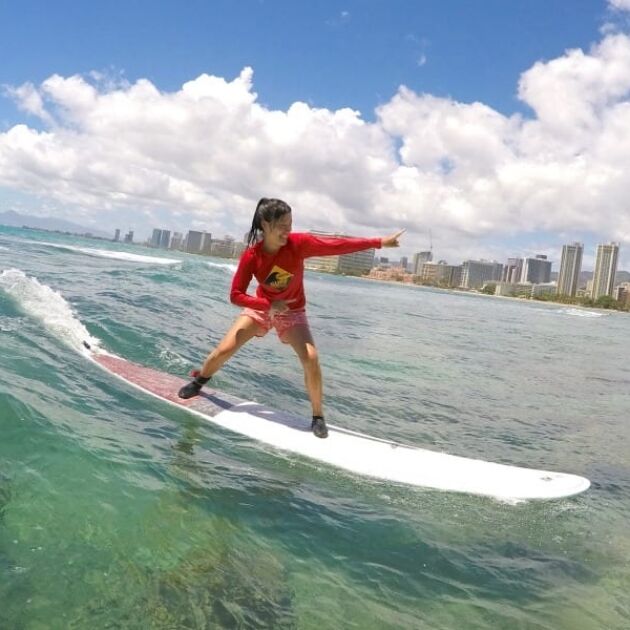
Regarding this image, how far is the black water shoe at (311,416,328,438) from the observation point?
555 cm

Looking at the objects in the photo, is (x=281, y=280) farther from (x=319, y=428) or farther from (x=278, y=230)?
(x=319, y=428)

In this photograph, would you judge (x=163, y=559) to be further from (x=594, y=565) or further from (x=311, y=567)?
(x=594, y=565)

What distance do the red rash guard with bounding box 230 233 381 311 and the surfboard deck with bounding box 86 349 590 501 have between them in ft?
3.95

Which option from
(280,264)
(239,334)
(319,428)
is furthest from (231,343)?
(319,428)

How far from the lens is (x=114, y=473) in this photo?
402 cm

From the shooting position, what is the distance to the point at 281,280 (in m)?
5.73

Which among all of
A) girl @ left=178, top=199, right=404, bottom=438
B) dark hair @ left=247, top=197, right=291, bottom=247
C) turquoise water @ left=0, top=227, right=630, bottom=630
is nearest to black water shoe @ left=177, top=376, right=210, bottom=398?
turquoise water @ left=0, top=227, right=630, bottom=630

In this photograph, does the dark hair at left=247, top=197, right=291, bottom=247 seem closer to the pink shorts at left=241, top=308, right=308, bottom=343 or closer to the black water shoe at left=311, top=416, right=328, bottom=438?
the pink shorts at left=241, top=308, right=308, bottom=343

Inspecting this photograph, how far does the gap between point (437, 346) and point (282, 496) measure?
1354 centimetres

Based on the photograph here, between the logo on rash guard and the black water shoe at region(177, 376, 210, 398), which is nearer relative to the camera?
the logo on rash guard

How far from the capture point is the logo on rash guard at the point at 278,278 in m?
5.68

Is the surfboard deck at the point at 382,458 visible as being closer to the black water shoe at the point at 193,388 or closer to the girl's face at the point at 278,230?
the black water shoe at the point at 193,388

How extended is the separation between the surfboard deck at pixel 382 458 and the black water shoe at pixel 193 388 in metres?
0.07

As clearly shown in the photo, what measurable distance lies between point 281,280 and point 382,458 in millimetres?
1984
